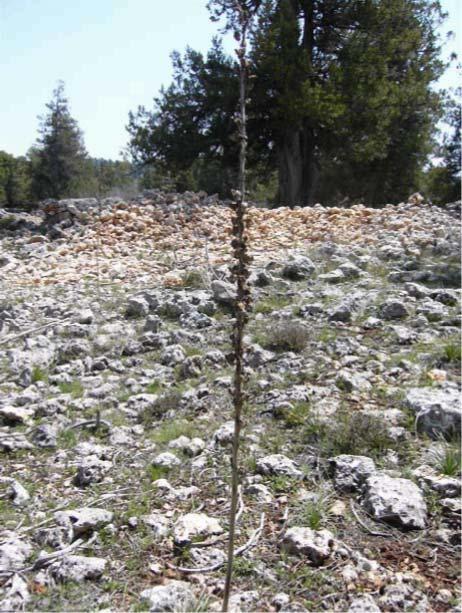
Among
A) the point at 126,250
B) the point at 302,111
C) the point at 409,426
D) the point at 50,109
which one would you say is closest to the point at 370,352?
the point at 409,426

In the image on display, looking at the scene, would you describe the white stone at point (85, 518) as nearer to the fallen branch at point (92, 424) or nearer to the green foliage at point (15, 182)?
the fallen branch at point (92, 424)

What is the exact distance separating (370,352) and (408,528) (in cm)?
172

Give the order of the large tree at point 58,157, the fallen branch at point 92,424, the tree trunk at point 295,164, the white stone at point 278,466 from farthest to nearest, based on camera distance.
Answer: the large tree at point 58,157 < the tree trunk at point 295,164 < the fallen branch at point 92,424 < the white stone at point 278,466

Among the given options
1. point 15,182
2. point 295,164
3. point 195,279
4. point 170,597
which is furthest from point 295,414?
point 15,182

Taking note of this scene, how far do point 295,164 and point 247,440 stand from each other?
1304 centimetres

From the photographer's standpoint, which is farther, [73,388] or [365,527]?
[73,388]

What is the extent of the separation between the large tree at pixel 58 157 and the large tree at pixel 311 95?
55.3 ft

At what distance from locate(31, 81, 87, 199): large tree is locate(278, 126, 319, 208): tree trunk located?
1740 cm

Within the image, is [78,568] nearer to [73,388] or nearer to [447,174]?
[73,388]

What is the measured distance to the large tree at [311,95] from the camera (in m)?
12.5

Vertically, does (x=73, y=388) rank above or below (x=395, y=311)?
below

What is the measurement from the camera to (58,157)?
30.9 m

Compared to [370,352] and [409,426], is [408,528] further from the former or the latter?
[370,352]

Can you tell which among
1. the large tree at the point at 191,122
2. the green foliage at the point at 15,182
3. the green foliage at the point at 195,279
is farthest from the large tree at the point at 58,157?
the green foliage at the point at 195,279
